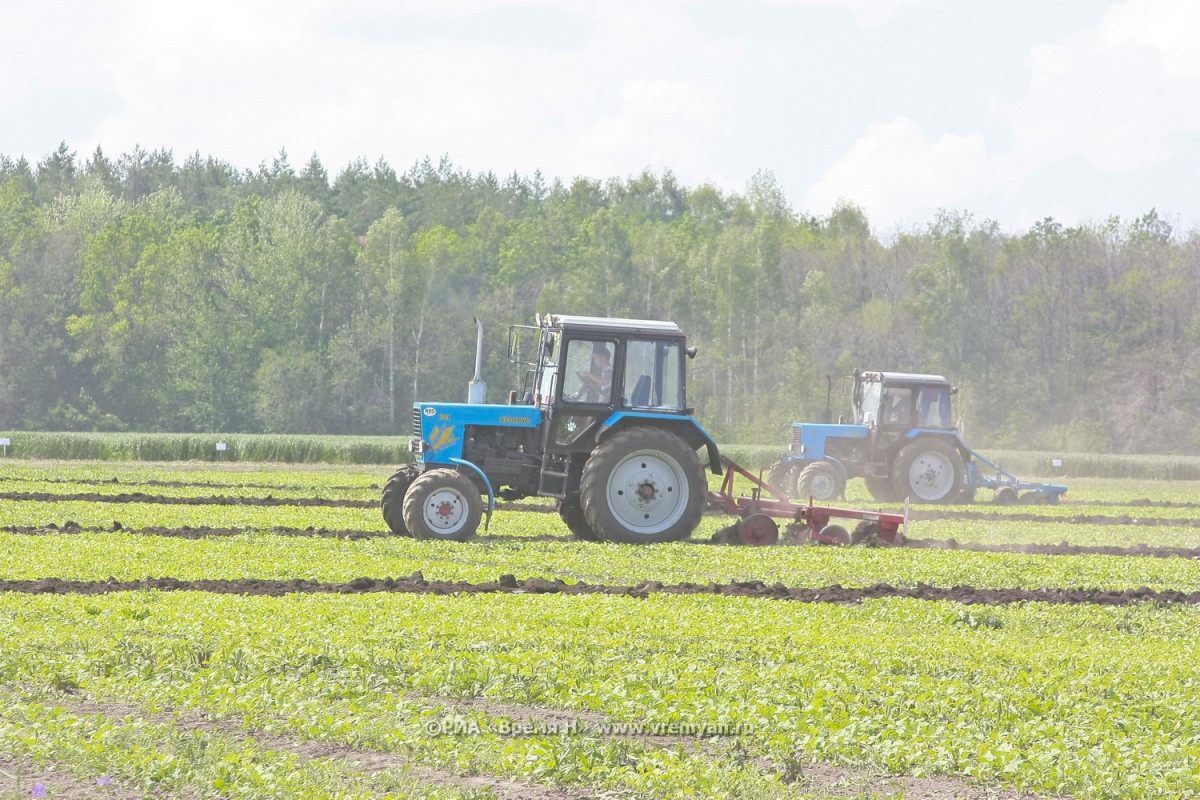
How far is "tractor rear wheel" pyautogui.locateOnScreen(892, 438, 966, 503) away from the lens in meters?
28.7

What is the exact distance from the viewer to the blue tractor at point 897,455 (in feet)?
94.3

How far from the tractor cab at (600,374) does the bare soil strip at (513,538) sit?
1.63 metres

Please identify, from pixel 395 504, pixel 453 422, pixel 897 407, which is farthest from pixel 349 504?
pixel 897 407

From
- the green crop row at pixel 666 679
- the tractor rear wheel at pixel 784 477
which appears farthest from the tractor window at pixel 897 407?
the green crop row at pixel 666 679

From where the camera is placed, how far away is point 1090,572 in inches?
623

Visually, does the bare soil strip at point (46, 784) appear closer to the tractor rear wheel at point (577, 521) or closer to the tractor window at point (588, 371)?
the tractor window at point (588, 371)

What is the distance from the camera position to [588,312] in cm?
7181

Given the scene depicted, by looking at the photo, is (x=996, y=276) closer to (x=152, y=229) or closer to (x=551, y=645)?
(x=152, y=229)

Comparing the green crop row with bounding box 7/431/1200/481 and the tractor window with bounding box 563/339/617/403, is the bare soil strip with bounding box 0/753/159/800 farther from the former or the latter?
the green crop row with bounding box 7/431/1200/481

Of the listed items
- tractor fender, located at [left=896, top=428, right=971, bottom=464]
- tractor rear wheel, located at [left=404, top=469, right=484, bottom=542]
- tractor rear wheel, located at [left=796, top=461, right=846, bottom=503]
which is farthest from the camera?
tractor fender, located at [left=896, top=428, right=971, bottom=464]

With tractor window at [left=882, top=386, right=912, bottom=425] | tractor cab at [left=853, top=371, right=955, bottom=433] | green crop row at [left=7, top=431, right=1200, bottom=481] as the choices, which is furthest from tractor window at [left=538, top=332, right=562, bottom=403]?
green crop row at [left=7, top=431, right=1200, bottom=481]

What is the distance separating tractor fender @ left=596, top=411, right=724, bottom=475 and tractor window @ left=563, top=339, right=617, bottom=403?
13.9 inches

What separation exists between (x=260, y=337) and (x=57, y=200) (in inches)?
1045

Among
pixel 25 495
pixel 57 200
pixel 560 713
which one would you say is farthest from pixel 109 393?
pixel 560 713
